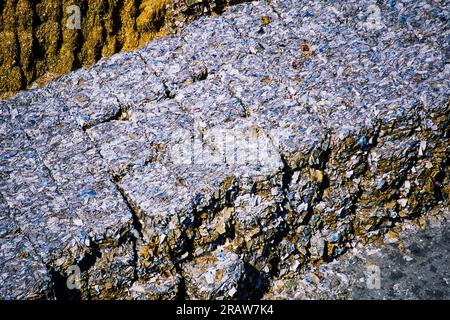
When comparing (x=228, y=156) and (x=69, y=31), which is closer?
(x=228, y=156)

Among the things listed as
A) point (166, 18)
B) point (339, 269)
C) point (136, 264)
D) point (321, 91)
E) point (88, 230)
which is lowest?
point (339, 269)

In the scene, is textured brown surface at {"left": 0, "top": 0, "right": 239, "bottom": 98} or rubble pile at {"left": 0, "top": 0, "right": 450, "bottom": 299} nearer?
rubble pile at {"left": 0, "top": 0, "right": 450, "bottom": 299}

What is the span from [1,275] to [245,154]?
175 cm

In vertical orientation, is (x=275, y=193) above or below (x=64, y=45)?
below

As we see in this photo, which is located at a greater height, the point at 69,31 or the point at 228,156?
the point at 69,31

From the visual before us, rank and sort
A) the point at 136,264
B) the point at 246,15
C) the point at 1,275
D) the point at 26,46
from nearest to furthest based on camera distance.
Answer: the point at 1,275 → the point at 136,264 → the point at 26,46 → the point at 246,15

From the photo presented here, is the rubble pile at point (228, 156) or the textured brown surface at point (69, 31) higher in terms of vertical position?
the textured brown surface at point (69, 31)

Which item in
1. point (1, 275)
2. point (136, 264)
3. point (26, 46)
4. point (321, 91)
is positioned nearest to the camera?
point (1, 275)

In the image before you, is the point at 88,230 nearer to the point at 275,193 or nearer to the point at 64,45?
the point at 275,193

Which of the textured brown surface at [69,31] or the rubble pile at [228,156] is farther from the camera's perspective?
the textured brown surface at [69,31]

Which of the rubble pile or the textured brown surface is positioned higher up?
the textured brown surface

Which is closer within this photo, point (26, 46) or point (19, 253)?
point (19, 253)

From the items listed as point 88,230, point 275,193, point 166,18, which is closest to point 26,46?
point 166,18

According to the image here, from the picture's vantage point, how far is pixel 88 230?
3.51 meters
